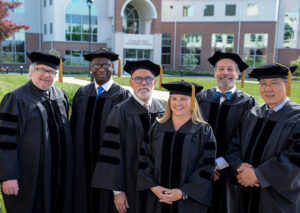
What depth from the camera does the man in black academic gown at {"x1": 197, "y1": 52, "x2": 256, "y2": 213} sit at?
12.3 feet

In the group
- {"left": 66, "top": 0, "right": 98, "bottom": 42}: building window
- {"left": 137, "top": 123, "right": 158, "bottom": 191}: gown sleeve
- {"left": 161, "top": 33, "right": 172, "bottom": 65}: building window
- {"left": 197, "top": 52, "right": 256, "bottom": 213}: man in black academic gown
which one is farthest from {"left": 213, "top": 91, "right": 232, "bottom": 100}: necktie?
{"left": 161, "top": 33, "right": 172, "bottom": 65}: building window

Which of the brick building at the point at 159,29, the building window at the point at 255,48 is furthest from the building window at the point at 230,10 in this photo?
the building window at the point at 255,48

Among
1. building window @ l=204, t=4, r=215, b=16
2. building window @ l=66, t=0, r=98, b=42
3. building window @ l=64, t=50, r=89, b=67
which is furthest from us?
building window @ l=204, t=4, r=215, b=16

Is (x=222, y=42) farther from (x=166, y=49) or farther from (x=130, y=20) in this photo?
(x=130, y=20)

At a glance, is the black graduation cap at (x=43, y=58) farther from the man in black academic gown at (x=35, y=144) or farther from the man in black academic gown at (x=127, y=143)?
the man in black academic gown at (x=127, y=143)

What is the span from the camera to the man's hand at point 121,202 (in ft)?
11.5

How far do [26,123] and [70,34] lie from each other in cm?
3055

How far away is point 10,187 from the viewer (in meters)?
3.44

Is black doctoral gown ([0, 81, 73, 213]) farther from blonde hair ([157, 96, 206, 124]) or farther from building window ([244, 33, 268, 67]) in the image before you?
building window ([244, 33, 268, 67])

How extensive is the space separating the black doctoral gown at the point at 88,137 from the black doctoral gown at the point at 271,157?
1655mm

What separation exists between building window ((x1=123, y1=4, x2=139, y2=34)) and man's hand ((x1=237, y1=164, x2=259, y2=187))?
3191 cm

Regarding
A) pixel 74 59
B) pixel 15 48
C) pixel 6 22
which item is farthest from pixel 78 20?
pixel 6 22

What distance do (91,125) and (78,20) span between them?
99.4 feet

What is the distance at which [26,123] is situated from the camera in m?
3.55
